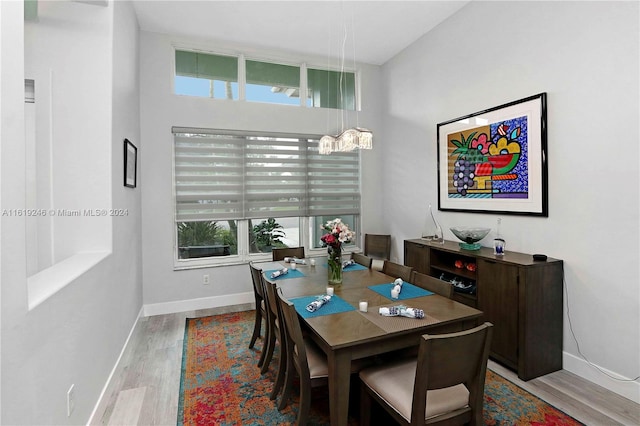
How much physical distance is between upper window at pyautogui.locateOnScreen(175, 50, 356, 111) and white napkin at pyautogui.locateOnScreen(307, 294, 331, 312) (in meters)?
3.25

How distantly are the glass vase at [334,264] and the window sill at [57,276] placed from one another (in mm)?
1585

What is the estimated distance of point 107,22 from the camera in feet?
8.02

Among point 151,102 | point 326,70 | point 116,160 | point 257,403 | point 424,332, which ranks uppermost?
point 326,70

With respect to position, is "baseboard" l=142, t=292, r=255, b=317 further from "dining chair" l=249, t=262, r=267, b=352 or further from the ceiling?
the ceiling

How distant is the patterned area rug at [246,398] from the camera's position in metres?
2.09

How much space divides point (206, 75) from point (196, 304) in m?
2.99

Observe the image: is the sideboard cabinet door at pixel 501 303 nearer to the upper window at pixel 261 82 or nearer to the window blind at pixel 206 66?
the upper window at pixel 261 82

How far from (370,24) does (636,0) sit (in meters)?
2.43

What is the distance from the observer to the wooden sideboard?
2518 millimetres

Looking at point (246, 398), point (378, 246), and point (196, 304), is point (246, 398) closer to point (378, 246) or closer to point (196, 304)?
point (196, 304)

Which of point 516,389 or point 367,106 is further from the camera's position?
point 367,106

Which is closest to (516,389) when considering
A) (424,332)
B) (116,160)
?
(424,332)

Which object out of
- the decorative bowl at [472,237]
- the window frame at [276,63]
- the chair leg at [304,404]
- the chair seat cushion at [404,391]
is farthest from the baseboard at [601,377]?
the window frame at [276,63]

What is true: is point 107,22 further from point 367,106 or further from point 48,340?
point 367,106
